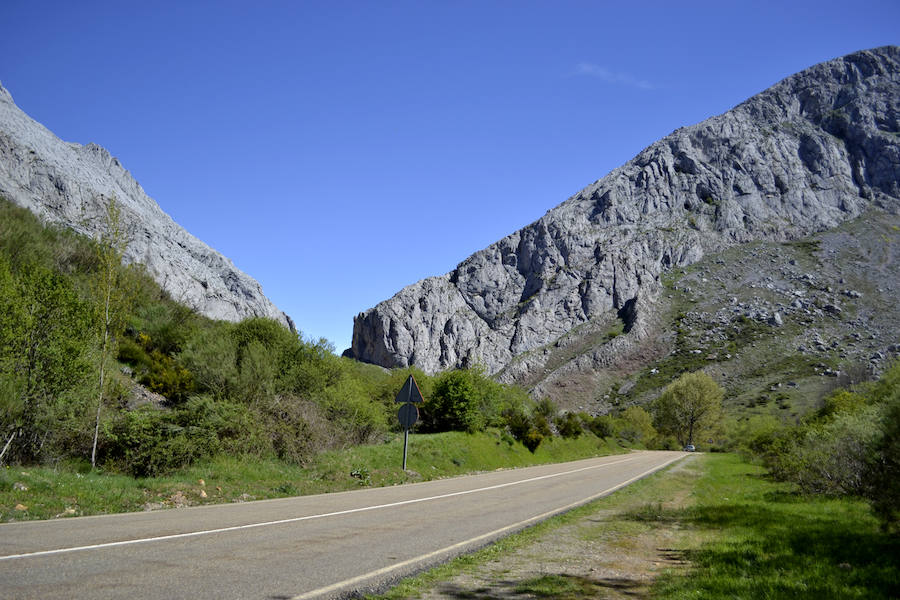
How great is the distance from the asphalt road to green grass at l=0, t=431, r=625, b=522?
4.01ft

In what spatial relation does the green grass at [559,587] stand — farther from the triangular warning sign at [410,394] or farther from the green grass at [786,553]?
the triangular warning sign at [410,394]

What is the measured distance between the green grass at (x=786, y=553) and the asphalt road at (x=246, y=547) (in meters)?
3.44

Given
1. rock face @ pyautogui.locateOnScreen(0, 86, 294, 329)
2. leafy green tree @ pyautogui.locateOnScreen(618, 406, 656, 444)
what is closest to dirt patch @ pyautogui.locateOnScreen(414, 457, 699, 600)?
rock face @ pyautogui.locateOnScreen(0, 86, 294, 329)

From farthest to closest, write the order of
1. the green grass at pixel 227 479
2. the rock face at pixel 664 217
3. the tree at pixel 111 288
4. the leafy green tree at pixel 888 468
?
the rock face at pixel 664 217 → the tree at pixel 111 288 → the green grass at pixel 227 479 → the leafy green tree at pixel 888 468

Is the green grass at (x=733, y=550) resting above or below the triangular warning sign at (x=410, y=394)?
below

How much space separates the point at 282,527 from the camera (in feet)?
28.7

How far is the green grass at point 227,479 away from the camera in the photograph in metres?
10.2

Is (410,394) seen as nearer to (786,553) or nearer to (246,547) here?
(246,547)

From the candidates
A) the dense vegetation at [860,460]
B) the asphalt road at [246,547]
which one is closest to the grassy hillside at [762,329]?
the dense vegetation at [860,460]

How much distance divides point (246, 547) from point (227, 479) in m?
8.73

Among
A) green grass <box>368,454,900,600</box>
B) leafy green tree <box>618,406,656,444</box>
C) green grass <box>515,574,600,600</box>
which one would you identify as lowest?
leafy green tree <box>618,406,656,444</box>

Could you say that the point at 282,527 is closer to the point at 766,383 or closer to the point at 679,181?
the point at 766,383

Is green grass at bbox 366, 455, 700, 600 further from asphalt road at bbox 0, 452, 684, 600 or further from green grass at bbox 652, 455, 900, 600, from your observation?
green grass at bbox 652, 455, 900, 600

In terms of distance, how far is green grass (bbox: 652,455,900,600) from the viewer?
6270 millimetres
